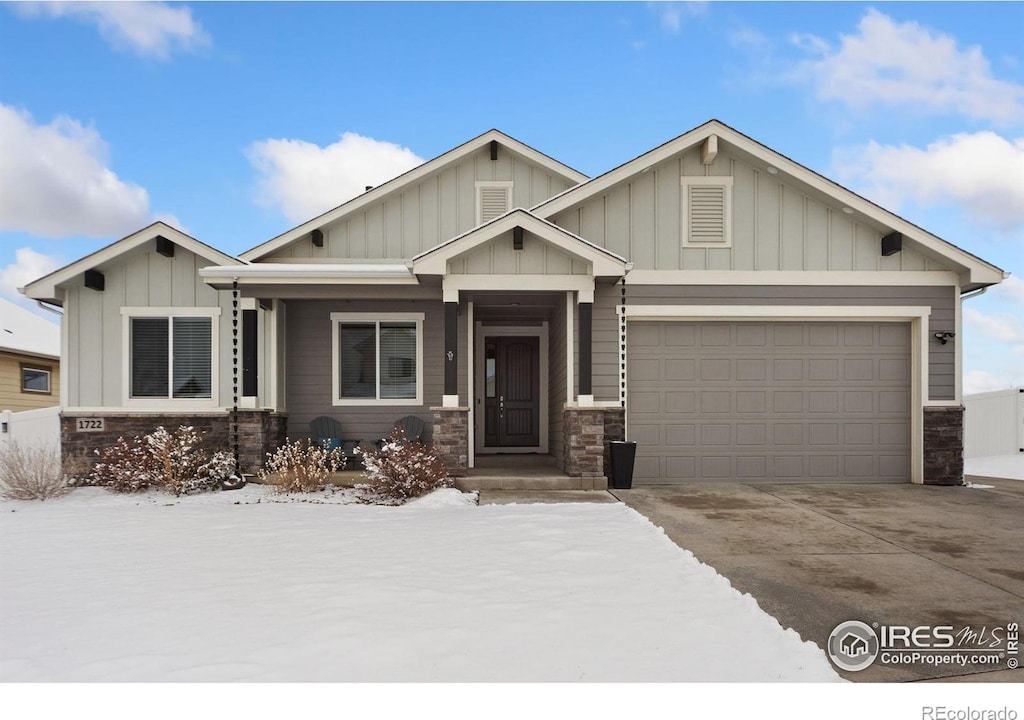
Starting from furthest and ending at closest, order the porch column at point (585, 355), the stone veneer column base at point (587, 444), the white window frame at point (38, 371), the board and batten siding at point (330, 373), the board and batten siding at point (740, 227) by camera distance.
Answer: the white window frame at point (38, 371)
the board and batten siding at point (330, 373)
the board and batten siding at point (740, 227)
the porch column at point (585, 355)
the stone veneer column base at point (587, 444)

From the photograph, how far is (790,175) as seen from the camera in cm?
973

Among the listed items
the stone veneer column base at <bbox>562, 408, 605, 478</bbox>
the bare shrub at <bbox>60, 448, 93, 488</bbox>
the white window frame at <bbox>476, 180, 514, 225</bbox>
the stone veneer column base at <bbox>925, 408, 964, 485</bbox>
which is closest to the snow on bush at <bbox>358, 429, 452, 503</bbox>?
the stone veneer column base at <bbox>562, 408, 605, 478</bbox>

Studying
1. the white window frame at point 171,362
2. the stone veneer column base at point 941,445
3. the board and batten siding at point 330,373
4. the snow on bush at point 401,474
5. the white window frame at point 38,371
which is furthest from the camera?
the white window frame at point 38,371

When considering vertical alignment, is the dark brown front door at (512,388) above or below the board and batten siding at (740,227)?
below

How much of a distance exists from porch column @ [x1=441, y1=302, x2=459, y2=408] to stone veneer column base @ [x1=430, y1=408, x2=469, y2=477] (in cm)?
15

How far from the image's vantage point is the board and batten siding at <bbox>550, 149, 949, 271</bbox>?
991cm

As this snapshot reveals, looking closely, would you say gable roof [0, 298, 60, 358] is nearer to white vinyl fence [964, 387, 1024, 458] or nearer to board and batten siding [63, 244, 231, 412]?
board and batten siding [63, 244, 231, 412]

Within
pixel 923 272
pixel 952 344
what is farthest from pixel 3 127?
pixel 952 344

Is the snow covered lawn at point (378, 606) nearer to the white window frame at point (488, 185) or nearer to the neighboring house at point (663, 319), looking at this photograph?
the neighboring house at point (663, 319)

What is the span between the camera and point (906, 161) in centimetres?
1581

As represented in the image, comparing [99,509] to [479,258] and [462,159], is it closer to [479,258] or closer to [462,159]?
[479,258]

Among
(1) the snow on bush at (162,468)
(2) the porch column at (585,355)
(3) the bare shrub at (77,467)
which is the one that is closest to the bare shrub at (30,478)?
(3) the bare shrub at (77,467)

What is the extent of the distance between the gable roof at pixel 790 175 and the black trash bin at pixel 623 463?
12.4 feet

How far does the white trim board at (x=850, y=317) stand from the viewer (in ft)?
32.1
